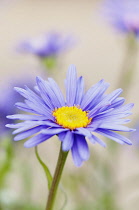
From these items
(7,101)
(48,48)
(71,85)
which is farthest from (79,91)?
(48,48)

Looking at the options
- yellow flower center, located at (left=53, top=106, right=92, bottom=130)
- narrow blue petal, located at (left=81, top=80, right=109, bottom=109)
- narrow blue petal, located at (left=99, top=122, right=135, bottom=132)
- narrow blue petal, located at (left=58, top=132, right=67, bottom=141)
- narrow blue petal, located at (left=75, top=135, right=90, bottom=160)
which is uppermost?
narrow blue petal, located at (left=81, top=80, right=109, bottom=109)

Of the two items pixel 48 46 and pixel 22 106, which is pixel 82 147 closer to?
pixel 22 106

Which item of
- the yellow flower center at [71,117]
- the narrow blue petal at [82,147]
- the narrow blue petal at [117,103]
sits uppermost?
the narrow blue petal at [117,103]

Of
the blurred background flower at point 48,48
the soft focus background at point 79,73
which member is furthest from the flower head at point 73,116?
the blurred background flower at point 48,48

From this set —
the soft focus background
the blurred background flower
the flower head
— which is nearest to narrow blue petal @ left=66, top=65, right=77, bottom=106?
the flower head

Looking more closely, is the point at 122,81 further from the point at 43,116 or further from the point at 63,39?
the point at 43,116

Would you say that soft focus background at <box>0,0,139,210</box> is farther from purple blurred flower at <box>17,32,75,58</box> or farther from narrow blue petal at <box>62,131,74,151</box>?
narrow blue petal at <box>62,131,74,151</box>

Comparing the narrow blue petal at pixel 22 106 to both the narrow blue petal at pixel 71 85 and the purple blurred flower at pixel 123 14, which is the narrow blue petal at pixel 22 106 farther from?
the purple blurred flower at pixel 123 14
